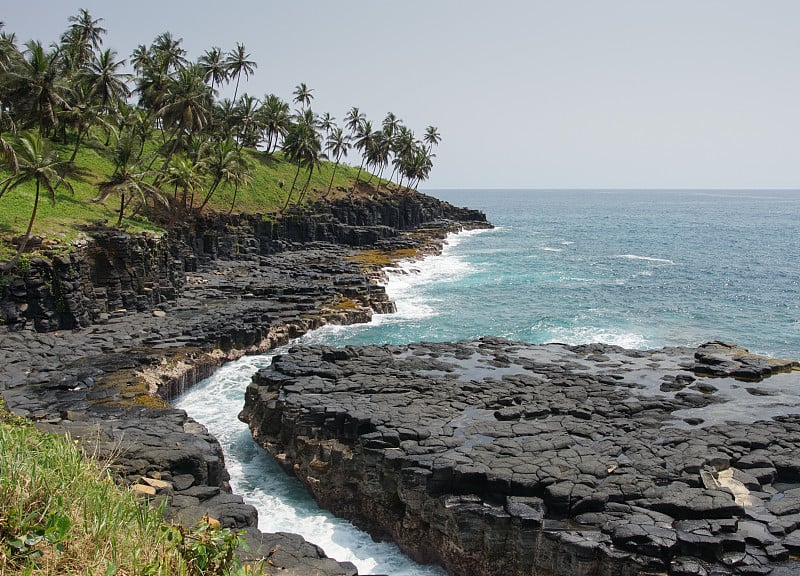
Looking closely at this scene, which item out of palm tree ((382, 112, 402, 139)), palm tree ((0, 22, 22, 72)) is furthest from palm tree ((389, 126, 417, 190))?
A: palm tree ((0, 22, 22, 72))

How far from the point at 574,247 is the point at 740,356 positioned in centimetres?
7531

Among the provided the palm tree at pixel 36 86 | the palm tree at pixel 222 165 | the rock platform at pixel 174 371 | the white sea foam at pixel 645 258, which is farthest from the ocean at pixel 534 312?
the palm tree at pixel 36 86

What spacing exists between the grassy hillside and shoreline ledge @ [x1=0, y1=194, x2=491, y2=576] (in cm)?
290

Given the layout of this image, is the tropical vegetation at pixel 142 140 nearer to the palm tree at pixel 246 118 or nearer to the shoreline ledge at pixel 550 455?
the palm tree at pixel 246 118

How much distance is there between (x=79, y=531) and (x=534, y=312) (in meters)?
45.2

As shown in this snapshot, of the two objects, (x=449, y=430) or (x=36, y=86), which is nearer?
(x=449, y=430)

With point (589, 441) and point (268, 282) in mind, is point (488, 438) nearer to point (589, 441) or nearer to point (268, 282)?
point (589, 441)

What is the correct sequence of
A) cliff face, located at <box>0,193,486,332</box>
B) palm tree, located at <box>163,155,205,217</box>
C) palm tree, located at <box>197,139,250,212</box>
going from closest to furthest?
cliff face, located at <box>0,193,486,332</box> → palm tree, located at <box>163,155,205,217</box> → palm tree, located at <box>197,139,250,212</box>

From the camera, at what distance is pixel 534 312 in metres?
49.9

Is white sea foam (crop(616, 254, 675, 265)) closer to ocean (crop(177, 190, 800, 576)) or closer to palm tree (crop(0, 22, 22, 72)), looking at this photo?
ocean (crop(177, 190, 800, 576))

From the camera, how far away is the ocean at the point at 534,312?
817 inches

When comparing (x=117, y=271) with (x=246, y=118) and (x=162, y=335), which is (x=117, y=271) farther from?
(x=246, y=118)

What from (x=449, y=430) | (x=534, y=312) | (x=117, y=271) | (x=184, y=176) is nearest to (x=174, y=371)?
(x=117, y=271)

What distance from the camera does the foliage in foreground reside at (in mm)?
6875
